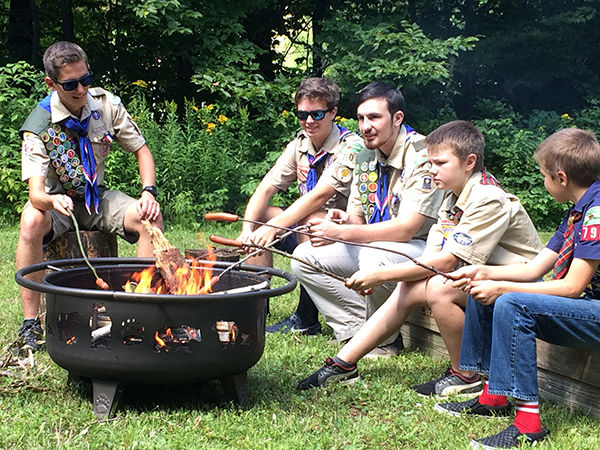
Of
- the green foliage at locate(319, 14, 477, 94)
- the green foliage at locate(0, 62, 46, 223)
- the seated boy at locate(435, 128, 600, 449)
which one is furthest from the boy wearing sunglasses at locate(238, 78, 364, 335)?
the green foliage at locate(319, 14, 477, 94)

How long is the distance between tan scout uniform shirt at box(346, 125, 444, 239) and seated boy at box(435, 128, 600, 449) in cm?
102

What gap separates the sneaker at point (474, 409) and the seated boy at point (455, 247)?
0.68 ft

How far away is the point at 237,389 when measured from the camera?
3.22 metres

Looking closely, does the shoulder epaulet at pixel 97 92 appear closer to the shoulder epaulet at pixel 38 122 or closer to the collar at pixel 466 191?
the shoulder epaulet at pixel 38 122

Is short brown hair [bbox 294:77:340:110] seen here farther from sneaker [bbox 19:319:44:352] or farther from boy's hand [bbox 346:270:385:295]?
sneaker [bbox 19:319:44:352]

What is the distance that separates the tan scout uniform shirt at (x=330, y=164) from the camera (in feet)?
14.7

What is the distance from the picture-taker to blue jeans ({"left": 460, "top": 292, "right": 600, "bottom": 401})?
9.11 feet

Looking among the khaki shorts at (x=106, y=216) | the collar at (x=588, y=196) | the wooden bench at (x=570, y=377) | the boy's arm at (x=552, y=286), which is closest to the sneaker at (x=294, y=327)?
the khaki shorts at (x=106, y=216)

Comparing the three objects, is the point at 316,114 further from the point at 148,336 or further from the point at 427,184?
the point at 148,336

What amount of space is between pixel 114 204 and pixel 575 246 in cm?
292

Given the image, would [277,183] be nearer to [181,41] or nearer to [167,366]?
[167,366]

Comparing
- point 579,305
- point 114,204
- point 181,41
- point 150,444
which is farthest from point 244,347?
point 181,41

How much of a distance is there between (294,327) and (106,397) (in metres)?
1.89

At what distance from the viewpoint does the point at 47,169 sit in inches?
168
